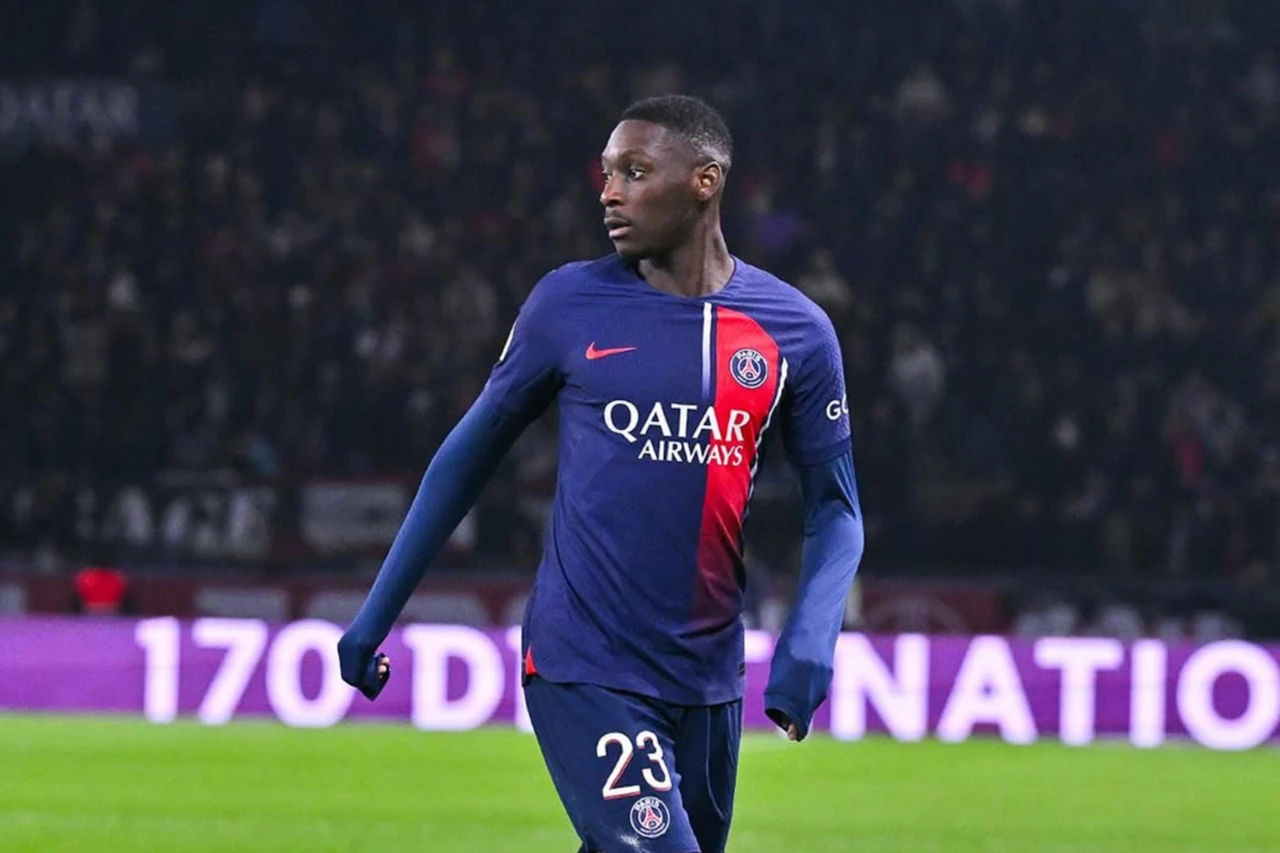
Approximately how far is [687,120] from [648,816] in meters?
1.19

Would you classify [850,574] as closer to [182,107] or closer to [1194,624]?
[1194,624]

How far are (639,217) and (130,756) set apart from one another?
875 centimetres

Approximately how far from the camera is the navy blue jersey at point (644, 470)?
4.02m

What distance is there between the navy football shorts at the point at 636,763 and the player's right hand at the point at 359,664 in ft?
0.87

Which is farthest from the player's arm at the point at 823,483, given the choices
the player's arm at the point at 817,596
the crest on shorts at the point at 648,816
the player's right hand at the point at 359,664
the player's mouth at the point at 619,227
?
the player's right hand at the point at 359,664

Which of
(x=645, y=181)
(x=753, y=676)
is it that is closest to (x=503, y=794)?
(x=753, y=676)

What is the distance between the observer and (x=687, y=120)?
4.09m

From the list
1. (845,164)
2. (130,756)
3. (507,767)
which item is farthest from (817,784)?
(845,164)

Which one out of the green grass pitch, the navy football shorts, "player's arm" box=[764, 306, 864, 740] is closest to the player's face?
"player's arm" box=[764, 306, 864, 740]

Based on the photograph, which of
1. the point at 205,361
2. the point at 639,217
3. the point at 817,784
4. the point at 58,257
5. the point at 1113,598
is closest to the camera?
the point at 639,217

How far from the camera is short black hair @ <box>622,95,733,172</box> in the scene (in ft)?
13.4

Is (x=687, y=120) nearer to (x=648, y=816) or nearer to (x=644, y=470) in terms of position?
(x=644, y=470)

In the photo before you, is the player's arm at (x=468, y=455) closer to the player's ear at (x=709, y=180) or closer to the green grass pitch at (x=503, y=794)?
the player's ear at (x=709, y=180)

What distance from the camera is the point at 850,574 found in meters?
4.14
